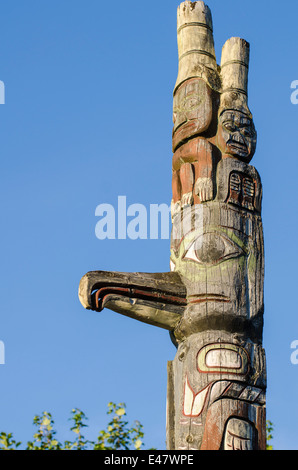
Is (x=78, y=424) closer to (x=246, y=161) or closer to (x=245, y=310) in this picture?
(x=245, y=310)

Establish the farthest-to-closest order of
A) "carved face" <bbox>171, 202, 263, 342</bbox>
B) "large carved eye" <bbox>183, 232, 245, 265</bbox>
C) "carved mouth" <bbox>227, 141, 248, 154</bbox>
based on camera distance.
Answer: "carved mouth" <bbox>227, 141, 248, 154</bbox> → "large carved eye" <bbox>183, 232, 245, 265</bbox> → "carved face" <bbox>171, 202, 263, 342</bbox>

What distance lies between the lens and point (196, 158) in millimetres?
8547

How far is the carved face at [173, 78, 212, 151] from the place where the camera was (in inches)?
343

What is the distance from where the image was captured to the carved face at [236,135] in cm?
862

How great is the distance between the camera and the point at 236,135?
8672 mm

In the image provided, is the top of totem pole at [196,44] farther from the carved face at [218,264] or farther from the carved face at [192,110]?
the carved face at [218,264]

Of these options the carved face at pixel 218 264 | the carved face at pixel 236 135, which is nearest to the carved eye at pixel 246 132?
the carved face at pixel 236 135

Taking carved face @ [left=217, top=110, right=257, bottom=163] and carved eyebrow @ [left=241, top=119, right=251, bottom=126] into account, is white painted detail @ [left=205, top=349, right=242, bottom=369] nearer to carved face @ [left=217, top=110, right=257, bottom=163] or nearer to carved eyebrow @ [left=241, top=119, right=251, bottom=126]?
carved face @ [left=217, top=110, right=257, bottom=163]

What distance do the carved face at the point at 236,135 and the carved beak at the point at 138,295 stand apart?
5.30ft

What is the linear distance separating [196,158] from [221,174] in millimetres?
337

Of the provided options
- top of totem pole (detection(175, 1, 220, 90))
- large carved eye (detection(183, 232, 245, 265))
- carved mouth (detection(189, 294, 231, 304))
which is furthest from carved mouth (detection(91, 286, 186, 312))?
top of totem pole (detection(175, 1, 220, 90))
